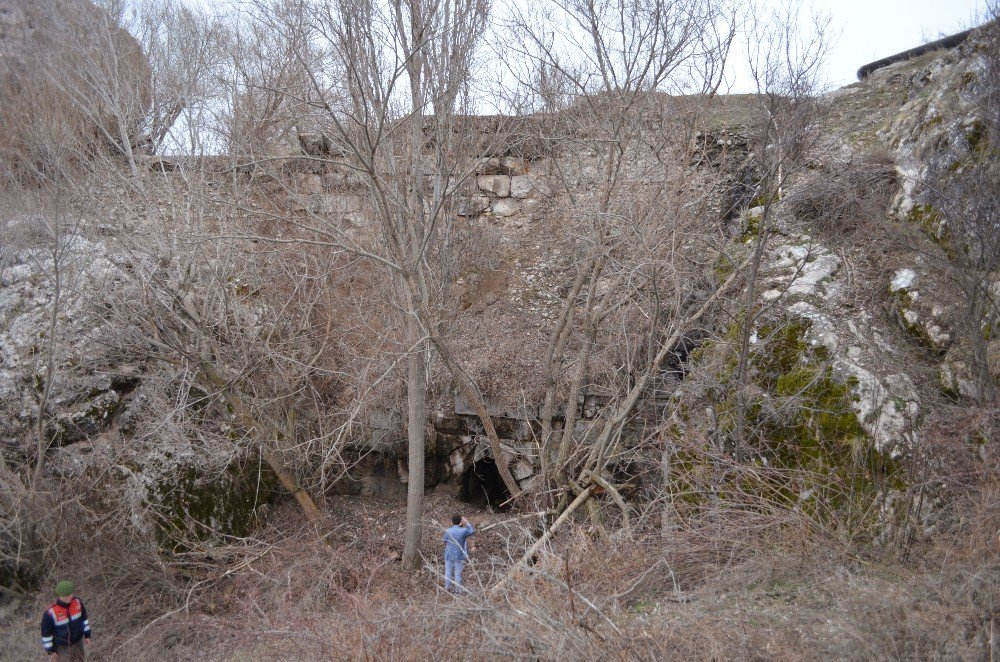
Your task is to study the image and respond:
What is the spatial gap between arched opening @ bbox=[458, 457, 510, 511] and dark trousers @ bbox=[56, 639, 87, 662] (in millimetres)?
5426

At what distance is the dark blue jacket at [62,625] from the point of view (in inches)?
279

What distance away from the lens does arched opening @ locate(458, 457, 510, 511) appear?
11445 mm

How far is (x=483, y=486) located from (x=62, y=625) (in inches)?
238

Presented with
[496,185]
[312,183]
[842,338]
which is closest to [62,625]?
[312,183]

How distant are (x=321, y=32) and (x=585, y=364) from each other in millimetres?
5054

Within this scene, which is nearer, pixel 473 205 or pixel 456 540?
pixel 456 540

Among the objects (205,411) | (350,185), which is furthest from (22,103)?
(205,411)

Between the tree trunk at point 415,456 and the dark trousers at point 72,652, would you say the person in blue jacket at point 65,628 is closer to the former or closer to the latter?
the dark trousers at point 72,652

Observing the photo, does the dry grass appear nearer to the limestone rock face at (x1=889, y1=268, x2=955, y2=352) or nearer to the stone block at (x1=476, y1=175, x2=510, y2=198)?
the limestone rock face at (x1=889, y1=268, x2=955, y2=352)

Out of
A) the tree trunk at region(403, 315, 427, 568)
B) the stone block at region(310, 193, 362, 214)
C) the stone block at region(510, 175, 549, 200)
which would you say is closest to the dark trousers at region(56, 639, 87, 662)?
the tree trunk at region(403, 315, 427, 568)

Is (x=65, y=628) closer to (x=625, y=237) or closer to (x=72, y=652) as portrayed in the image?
(x=72, y=652)

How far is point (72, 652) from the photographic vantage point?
7234 mm

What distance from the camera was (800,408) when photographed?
25.1 feet

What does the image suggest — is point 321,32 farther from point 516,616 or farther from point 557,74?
point 516,616
